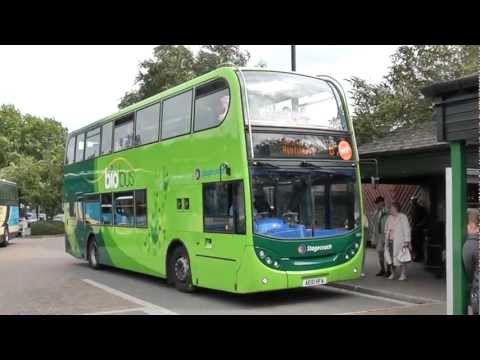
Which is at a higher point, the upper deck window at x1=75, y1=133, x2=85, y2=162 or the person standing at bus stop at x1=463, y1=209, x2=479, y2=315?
the upper deck window at x1=75, y1=133, x2=85, y2=162

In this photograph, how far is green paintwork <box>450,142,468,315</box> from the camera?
6.82m

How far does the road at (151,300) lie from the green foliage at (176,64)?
56.9 ft

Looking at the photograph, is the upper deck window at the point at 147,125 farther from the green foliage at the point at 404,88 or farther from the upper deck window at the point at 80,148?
the green foliage at the point at 404,88

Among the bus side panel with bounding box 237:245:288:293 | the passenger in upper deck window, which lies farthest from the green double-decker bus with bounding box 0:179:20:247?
the bus side panel with bounding box 237:245:288:293

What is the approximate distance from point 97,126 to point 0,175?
30486 millimetres

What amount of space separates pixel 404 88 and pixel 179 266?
59.9ft

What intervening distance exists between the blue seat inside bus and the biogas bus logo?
5154mm

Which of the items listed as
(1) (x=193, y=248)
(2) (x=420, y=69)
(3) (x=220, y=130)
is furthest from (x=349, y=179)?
(2) (x=420, y=69)

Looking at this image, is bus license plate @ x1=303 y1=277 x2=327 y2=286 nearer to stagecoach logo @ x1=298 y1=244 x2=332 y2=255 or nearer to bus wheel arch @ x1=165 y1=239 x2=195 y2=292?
stagecoach logo @ x1=298 y1=244 x2=332 y2=255

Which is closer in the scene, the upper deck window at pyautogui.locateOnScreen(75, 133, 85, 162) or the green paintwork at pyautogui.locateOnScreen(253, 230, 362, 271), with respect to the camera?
the green paintwork at pyautogui.locateOnScreen(253, 230, 362, 271)

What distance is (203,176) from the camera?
10.4m

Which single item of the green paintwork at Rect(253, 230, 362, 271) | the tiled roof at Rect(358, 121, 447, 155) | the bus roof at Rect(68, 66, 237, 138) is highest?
the bus roof at Rect(68, 66, 237, 138)

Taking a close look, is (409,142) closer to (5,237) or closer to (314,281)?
(314,281)

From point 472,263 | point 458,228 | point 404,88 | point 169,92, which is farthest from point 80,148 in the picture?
point 404,88
